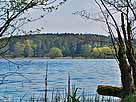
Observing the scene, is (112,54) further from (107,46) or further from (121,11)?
(121,11)

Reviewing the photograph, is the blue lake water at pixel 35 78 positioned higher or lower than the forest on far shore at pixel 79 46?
lower

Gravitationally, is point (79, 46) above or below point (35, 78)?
above

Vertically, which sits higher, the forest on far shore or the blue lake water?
the forest on far shore

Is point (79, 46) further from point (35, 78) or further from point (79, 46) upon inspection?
point (35, 78)

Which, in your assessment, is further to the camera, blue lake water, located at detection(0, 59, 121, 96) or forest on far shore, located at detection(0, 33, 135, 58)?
forest on far shore, located at detection(0, 33, 135, 58)

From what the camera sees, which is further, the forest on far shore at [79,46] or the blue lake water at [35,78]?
the forest on far shore at [79,46]

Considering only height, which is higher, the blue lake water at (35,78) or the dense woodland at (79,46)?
the dense woodland at (79,46)

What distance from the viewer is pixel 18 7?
17.1ft

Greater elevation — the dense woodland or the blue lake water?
the dense woodland

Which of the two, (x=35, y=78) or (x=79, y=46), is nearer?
(x=79, y=46)

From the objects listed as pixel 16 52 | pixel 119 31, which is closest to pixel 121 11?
pixel 119 31

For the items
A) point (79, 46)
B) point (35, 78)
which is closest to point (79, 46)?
point (79, 46)

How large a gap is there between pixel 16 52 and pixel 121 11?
8132mm

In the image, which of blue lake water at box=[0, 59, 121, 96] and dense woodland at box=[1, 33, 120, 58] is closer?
blue lake water at box=[0, 59, 121, 96]
